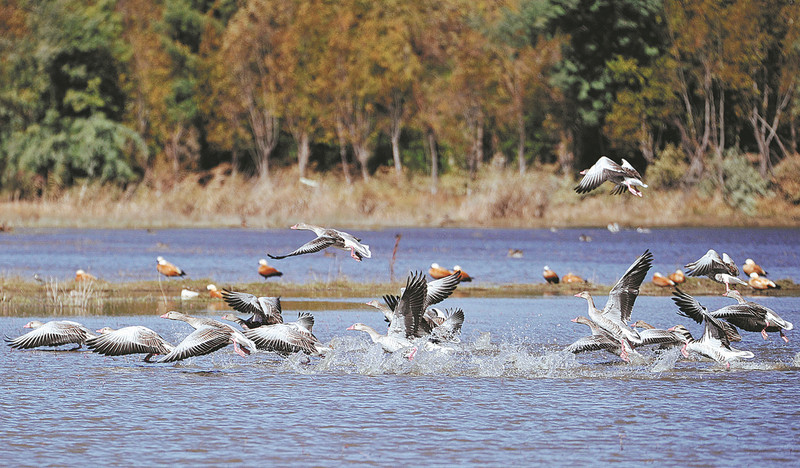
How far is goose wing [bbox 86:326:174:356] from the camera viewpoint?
14.9 meters

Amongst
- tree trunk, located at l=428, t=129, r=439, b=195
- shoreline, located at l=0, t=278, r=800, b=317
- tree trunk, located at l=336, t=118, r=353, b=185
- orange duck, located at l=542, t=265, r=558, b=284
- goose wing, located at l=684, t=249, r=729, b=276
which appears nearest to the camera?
goose wing, located at l=684, t=249, r=729, b=276

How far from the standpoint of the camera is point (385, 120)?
7050 centimetres

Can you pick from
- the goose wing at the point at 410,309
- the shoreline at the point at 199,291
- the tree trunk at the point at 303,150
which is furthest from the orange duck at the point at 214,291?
the tree trunk at the point at 303,150

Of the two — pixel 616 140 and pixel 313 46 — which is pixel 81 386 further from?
pixel 313 46

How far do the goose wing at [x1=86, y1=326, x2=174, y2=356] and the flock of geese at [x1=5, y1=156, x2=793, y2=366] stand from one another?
13 mm

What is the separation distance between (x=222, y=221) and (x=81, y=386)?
42.7 metres

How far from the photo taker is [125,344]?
15.0m

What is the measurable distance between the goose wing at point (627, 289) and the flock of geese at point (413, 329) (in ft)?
0.04

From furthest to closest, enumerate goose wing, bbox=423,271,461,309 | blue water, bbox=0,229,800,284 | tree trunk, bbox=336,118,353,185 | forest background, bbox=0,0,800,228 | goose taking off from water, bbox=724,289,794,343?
1. tree trunk, bbox=336,118,353,185
2. forest background, bbox=0,0,800,228
3. blue water, bbox=0,229,800,284
4. goose taking off from water, bbox=724,289,794,343
5. goose wing, bbox=423,271,461,309

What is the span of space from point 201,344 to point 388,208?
1790 inches

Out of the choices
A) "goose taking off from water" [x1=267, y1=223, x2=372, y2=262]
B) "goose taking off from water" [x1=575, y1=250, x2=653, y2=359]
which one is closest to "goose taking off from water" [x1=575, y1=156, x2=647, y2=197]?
"goose taking off from water" [x1=575, y1=250, x2=653, y2=359]

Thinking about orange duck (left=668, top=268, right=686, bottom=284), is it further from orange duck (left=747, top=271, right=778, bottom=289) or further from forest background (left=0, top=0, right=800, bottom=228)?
forest background (left=0, top=0, right=800, bottom=228)

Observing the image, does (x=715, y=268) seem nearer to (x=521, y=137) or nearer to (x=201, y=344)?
(x=201, y=344)

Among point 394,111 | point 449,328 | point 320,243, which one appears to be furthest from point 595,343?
point 394,111
